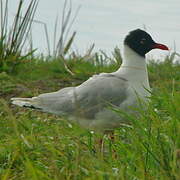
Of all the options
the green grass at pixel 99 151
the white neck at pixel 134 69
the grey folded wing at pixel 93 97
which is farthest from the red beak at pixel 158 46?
the green grass at pixel 99 151

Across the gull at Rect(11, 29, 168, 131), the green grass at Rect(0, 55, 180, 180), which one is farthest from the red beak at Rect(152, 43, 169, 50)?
the green grass at Rect(0, 55, 180, 180)

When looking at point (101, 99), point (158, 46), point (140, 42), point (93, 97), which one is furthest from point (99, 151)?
point (158, 46)

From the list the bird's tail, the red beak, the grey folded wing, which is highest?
the red beak

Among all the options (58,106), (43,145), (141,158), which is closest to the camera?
(141,158)

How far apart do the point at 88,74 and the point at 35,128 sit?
10.1 feet

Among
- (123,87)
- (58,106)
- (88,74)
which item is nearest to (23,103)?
(58,106)

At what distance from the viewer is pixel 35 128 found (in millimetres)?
4930

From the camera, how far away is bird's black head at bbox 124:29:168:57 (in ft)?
19.5

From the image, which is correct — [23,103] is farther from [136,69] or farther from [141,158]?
[141,158]

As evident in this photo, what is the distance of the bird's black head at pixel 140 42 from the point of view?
234 inches

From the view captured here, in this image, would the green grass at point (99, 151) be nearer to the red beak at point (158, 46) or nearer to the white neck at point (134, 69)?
the white neck at point (134, 69)

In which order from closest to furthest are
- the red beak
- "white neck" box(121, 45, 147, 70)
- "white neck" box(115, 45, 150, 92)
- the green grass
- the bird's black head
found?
the green grass, "white neck" box(115, 45, 150, 92), "white neck" box(121, 45, 147, 70), the bird's black head, the red beak

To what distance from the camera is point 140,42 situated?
5973mm

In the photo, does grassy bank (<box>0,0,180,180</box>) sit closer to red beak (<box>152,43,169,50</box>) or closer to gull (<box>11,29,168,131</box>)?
gull (<box>11,29,168,131</box>)
